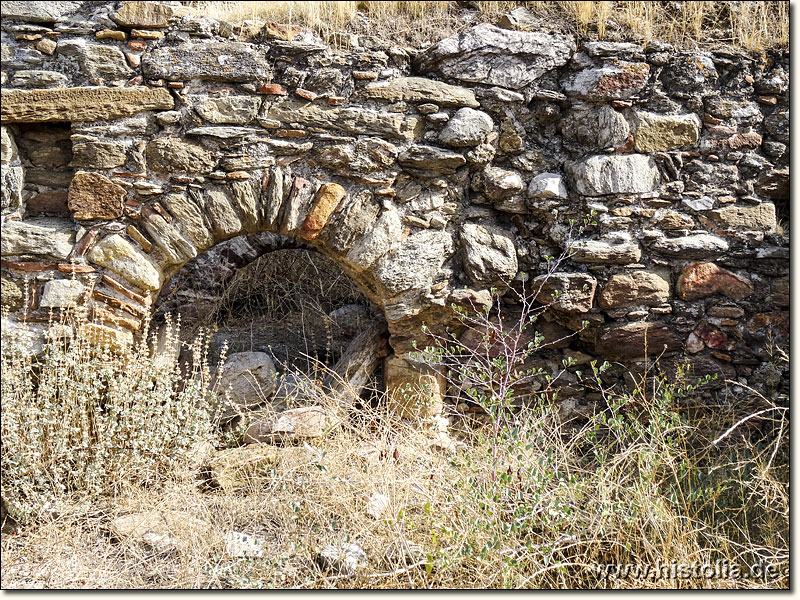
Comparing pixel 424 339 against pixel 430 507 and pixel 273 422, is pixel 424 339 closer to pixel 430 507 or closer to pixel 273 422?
pixel 273 422

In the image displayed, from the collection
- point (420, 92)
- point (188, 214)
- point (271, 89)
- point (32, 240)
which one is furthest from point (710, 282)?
point (32, 240)

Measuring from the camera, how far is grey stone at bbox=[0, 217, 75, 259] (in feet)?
11.1

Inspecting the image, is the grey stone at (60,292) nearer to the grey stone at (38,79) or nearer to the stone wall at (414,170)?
the stone wall at (414,170)

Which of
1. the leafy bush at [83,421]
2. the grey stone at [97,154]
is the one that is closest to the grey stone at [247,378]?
the leafy bush at [83,421]

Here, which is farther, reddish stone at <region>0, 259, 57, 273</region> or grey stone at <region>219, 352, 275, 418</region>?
grey stone at <region>219, 352, 275, 418</region>

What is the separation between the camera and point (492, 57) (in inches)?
146

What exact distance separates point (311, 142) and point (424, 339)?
1.26 meters

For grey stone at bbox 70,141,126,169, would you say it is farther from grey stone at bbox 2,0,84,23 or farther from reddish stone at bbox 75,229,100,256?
grey stone at bbox 2,0,84,23

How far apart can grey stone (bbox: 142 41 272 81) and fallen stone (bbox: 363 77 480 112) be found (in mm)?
586

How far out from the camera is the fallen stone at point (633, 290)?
3816mm

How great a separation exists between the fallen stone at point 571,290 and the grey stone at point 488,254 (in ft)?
0.64

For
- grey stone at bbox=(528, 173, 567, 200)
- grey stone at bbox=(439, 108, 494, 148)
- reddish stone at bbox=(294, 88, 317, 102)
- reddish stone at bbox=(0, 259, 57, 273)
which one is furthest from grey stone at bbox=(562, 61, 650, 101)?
reddish stone at bbox=(0, 259, 57, 273)

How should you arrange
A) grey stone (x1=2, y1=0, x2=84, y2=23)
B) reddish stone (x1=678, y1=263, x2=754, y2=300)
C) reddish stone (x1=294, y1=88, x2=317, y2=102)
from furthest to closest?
reddish stone (x1=678, y1=263, x2=754, y2=300) < reddish stone (x1=294, y1=88, x2=317, y2=102) < grey stone (x1=2, y1=0, x2=84, y2=23)

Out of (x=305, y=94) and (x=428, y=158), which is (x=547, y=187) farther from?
(x=305, y=94)
